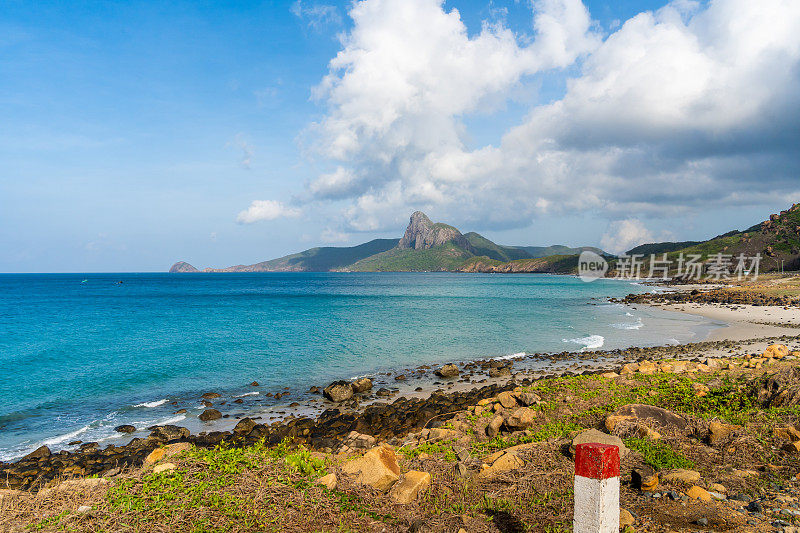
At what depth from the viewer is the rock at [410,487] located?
7.10 metres

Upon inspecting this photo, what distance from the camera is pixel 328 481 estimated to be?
7.08 meters

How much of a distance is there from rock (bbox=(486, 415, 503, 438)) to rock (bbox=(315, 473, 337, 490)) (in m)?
5.28

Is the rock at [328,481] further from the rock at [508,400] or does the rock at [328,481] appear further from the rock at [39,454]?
the rock at [39,454]

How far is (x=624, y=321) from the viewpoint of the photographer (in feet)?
147

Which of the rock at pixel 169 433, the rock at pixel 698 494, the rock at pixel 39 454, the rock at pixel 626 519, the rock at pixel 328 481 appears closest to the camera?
the rock at pixel 626 519

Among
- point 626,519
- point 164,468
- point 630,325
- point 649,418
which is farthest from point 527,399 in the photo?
point 630,325

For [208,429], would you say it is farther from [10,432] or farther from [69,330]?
[69,330]

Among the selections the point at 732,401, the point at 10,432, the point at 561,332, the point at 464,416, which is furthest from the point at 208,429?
the point at 561,332

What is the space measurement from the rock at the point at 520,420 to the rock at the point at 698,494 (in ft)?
14.3

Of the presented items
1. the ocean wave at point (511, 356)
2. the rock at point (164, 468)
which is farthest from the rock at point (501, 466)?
the ocean wave at point (511, 356)

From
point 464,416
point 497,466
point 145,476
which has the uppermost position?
point 145,476

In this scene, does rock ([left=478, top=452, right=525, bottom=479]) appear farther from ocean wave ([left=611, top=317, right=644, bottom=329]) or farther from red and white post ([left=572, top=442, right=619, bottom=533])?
ocean wave ([left=611, top=317, right=644, bottom=329])

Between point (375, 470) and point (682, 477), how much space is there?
5262mm

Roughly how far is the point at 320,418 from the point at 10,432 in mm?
12417
